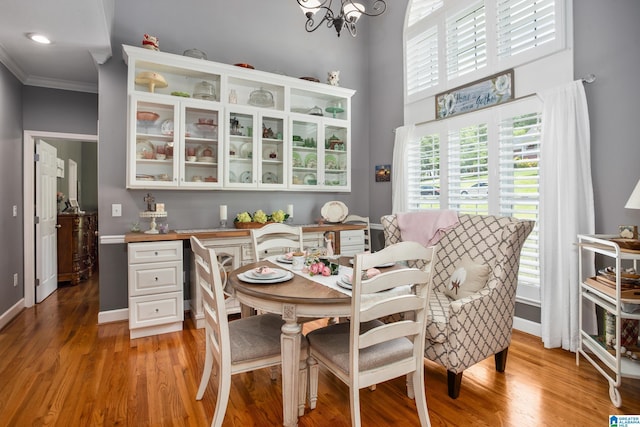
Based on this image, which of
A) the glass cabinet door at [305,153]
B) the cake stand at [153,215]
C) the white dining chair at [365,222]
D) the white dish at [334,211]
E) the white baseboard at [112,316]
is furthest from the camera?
the white dining chair at [365,222]

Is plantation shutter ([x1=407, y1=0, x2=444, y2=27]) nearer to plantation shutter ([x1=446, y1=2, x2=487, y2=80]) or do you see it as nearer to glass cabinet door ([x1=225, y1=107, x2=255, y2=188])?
plantation shutter ([x1=446, y1=2, x2=487, y2=80])

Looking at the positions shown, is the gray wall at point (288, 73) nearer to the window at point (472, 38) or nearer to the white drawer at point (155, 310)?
the window at point (472, 38)

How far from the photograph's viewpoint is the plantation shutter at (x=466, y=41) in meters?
3.39

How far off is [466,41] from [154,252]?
3.70 metres

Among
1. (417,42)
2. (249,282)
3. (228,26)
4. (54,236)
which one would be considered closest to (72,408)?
(249,282)

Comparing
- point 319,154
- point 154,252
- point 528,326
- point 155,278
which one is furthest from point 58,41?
point 528,326

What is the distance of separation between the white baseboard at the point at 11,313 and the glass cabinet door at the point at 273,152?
283 cm

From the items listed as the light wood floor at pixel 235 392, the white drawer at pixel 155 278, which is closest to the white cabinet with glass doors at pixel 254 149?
the white drawer at pixel 155 278

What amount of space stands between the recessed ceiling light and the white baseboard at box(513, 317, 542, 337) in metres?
4.82

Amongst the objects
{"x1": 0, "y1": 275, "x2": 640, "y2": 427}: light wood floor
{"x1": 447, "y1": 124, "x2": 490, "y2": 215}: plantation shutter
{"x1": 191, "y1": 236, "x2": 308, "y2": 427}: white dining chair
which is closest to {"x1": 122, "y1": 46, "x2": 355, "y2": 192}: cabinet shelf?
{"x1": 447, "y1": 124, "x2": 490, "y2": 215}: plantation shutter

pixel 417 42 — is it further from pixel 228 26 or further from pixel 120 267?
pixel 120 267

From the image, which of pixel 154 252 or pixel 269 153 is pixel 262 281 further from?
pixel 269 153

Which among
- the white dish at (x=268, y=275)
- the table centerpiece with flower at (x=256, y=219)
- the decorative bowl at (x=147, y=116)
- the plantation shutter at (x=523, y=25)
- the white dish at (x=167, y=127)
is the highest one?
the plantation shutter at (x=523, y=25)

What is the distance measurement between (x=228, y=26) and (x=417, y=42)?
2.24 meters
